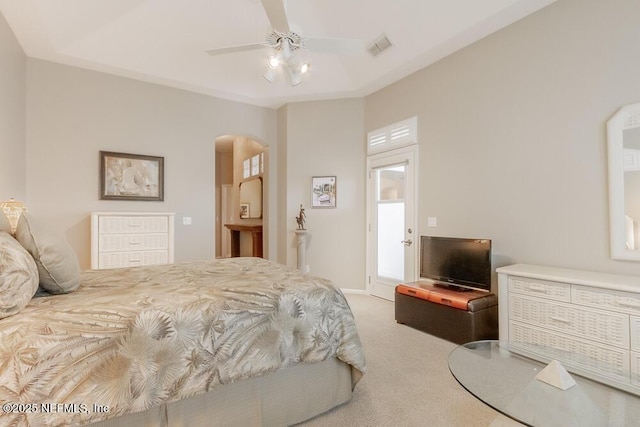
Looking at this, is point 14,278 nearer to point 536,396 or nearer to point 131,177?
point 536,396

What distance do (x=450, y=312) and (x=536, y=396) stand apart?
67.8 inches

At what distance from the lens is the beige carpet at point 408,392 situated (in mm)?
1901

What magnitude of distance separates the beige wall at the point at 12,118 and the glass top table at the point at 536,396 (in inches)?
167

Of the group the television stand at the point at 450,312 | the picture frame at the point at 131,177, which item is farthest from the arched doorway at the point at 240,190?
the television stand at the point at 450,312

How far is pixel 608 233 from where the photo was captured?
259cm

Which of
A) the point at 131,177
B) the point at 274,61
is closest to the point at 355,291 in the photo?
the point at 274,61

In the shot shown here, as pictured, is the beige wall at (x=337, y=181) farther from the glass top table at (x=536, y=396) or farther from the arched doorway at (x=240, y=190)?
the glass top table at (x=536, y=396)

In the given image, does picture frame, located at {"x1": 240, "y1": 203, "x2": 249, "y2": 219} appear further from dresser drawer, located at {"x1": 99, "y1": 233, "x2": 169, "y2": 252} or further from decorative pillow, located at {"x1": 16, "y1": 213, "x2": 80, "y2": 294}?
decorative pillow, located at {"x1": 16, "y1": 213, "x2": 80, "y2": 294}

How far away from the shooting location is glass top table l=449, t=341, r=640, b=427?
1275 mm

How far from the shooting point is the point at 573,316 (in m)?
2.41

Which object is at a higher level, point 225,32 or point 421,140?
point 225,32

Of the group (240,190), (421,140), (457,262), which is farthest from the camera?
(240,190)

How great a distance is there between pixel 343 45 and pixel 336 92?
2.16 m

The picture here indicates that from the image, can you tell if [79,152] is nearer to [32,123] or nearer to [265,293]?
[32,123]
